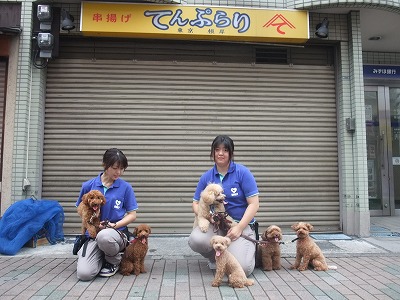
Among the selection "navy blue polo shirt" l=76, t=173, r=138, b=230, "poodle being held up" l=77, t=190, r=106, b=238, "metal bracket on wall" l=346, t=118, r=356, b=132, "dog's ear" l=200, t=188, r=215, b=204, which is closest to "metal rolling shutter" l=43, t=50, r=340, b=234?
"metal bracket on wall" l=346, t=118, r=356, b=132

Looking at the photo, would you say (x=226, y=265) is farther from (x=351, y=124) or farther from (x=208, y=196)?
(x=351, y=124)

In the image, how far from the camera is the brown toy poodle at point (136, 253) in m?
4.05

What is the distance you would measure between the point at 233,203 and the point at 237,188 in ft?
0.65

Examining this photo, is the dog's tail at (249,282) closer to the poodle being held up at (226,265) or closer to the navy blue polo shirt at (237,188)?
the poodle being held up at (226,265)

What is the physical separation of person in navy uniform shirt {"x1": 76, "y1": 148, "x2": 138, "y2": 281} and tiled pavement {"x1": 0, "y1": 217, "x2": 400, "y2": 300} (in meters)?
0.15

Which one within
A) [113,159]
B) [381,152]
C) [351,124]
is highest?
[351,124]

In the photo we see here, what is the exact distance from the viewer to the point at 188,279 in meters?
4.05

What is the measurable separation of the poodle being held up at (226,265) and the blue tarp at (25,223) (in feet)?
9.65

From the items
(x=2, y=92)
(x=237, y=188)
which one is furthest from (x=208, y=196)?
(x=2, y=92)

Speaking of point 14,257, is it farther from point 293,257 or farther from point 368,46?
point 368,46

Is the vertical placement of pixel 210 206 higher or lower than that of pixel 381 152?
lower

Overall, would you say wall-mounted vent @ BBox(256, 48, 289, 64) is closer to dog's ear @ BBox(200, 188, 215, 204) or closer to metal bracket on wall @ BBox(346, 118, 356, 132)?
metal bracket on wall @ BBox(346, 118, 356, 132)

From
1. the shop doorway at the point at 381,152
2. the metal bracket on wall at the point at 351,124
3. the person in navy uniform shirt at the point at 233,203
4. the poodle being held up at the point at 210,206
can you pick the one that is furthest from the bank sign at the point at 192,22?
the shop doorway at the point at 381,152

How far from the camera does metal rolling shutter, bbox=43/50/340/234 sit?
6.32 m
